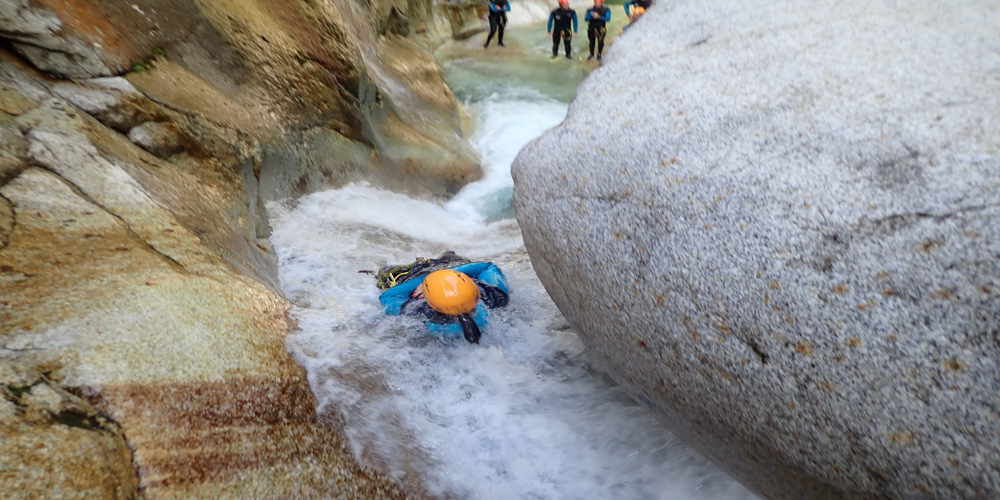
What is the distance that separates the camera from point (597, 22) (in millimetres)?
11945

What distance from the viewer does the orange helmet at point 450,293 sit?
3312 millimetres

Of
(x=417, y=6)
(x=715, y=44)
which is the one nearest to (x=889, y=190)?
(x=715, y=44)

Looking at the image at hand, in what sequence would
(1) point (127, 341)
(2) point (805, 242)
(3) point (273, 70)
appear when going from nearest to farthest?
(2) point (805, 242)
(1) point (127, 341)
(3) point (273, 70)

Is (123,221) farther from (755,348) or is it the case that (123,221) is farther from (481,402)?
(755,348)

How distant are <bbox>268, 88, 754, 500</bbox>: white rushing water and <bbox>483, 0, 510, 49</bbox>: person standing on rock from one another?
1006cm

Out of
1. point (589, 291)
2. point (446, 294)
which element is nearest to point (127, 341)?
point (446, 294)

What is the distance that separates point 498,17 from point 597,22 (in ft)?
7.97

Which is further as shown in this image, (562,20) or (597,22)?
(562,20)

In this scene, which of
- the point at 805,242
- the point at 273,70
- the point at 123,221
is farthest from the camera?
the point at 273,70

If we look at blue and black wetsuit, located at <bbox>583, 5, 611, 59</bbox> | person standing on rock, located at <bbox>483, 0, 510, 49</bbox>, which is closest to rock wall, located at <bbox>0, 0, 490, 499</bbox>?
blue and black wetsuit, located at <bbox>583, 5, 611, 59</bbox>

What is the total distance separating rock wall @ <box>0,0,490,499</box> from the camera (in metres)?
1.93

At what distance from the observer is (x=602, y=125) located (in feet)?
8.23

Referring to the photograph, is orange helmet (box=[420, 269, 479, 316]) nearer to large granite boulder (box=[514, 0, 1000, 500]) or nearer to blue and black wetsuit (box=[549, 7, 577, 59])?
large granite boulder (box=[514, 0, 1000, 500])

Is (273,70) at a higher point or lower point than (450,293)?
higher
